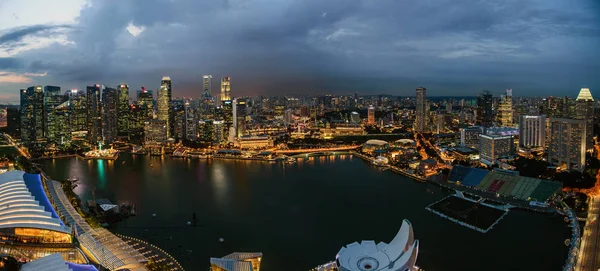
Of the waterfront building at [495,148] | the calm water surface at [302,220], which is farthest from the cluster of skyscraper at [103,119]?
the waterfront building at [495,148]

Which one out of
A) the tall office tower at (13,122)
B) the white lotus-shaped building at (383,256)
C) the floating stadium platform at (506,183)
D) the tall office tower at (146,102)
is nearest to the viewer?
the white lotus-shaped building at (383,256)

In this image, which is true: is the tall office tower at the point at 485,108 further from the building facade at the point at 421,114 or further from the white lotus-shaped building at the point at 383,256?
the white lotus-shaped building at the point at 383,256

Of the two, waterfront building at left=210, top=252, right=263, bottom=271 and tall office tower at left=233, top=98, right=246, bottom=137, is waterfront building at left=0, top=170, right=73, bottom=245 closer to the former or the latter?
waterfront building at left=210, top=252, right=263, bottom=271

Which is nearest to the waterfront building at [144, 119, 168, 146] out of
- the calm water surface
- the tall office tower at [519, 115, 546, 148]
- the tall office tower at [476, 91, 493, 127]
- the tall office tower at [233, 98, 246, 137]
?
the tall office tower at [233, 98, 246, 137]

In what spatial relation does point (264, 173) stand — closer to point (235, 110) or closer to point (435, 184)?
point (435, 184)

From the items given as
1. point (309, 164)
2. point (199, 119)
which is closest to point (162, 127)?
point (199, 119)

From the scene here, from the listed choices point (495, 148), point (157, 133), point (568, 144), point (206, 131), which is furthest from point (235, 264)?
point (206, 131)
